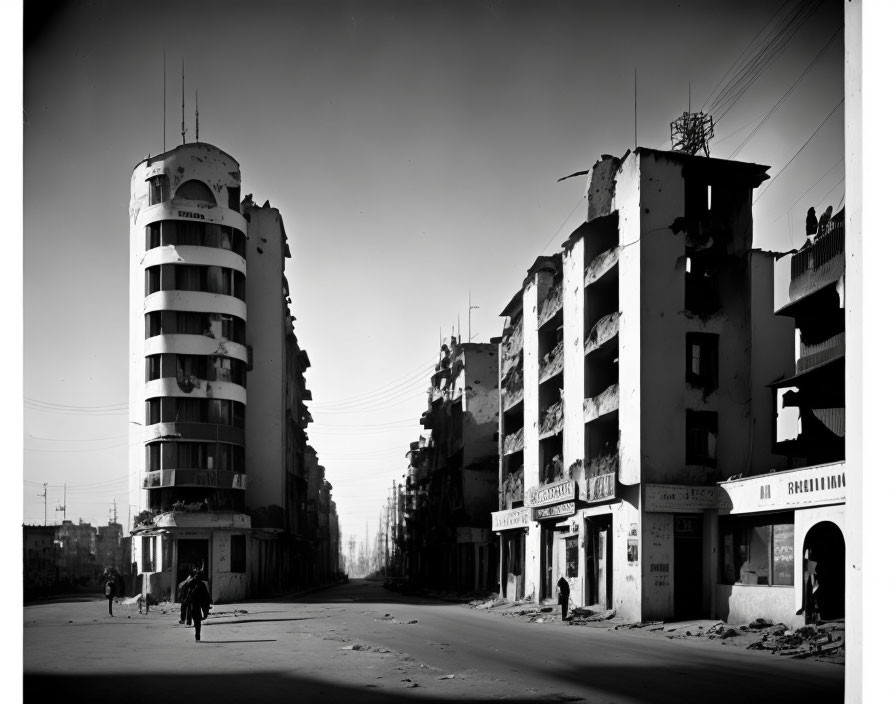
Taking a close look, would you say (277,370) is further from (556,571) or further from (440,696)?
(440,696)

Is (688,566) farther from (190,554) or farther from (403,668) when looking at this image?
(190,554)

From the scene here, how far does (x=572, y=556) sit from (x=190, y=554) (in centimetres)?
2020

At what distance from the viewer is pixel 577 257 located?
3562cm

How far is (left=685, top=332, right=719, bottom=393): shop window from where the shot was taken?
97.2 ft

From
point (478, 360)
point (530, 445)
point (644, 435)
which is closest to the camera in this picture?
point (644, 435)

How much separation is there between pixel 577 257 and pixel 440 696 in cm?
2576

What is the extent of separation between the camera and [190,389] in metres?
47.2

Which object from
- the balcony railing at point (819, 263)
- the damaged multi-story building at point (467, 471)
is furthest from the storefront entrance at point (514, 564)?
the balcony railing at point (819, 263)

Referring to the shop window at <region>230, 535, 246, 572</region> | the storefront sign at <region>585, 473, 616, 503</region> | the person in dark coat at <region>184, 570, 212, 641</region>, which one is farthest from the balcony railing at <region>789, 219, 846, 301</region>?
the shop window at <region>230, 535, 246, 572</region>

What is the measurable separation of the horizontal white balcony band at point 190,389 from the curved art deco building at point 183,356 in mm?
49

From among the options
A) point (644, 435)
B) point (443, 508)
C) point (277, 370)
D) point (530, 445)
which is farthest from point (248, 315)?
point (644, 435)

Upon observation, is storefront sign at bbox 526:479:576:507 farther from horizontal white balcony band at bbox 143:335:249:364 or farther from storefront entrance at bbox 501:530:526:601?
horizontal white balcony band at bbox 143:335:249:364

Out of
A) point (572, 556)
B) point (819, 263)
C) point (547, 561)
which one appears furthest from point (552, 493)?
point (819, 263)
